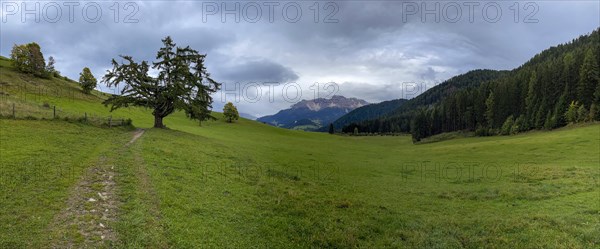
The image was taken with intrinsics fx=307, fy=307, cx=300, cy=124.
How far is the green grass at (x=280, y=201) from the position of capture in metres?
13.4

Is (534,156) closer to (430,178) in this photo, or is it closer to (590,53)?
(430,178)

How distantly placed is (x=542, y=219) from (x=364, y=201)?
403 inches

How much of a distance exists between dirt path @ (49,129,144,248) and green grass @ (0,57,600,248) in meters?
0.40

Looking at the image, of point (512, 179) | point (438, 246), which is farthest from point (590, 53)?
point (438, 246)

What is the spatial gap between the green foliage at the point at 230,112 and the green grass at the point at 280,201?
83278 millimetres

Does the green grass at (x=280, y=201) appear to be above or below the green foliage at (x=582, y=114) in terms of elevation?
below

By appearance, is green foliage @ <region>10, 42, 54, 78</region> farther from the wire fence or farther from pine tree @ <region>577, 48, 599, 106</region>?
pine tree @ <region>577, 48, 599, 106</region>

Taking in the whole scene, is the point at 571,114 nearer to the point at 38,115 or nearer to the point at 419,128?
the point at 419,128

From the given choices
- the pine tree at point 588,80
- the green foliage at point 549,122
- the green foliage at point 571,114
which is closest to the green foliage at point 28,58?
the green foliage at point 549,122

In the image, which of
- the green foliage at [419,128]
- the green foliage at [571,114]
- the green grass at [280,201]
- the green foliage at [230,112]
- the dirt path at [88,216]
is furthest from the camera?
the green foliage at [419,128]

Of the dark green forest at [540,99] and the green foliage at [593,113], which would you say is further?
the dark green forest at [540,99]

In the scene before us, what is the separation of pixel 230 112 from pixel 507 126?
93204 millimetres

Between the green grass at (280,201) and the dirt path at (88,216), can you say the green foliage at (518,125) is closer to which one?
the green grass at (280,201)

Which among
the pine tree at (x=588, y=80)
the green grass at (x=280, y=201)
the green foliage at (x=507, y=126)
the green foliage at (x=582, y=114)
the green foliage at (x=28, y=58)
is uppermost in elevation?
the green foliage at (x=28, y=58)
